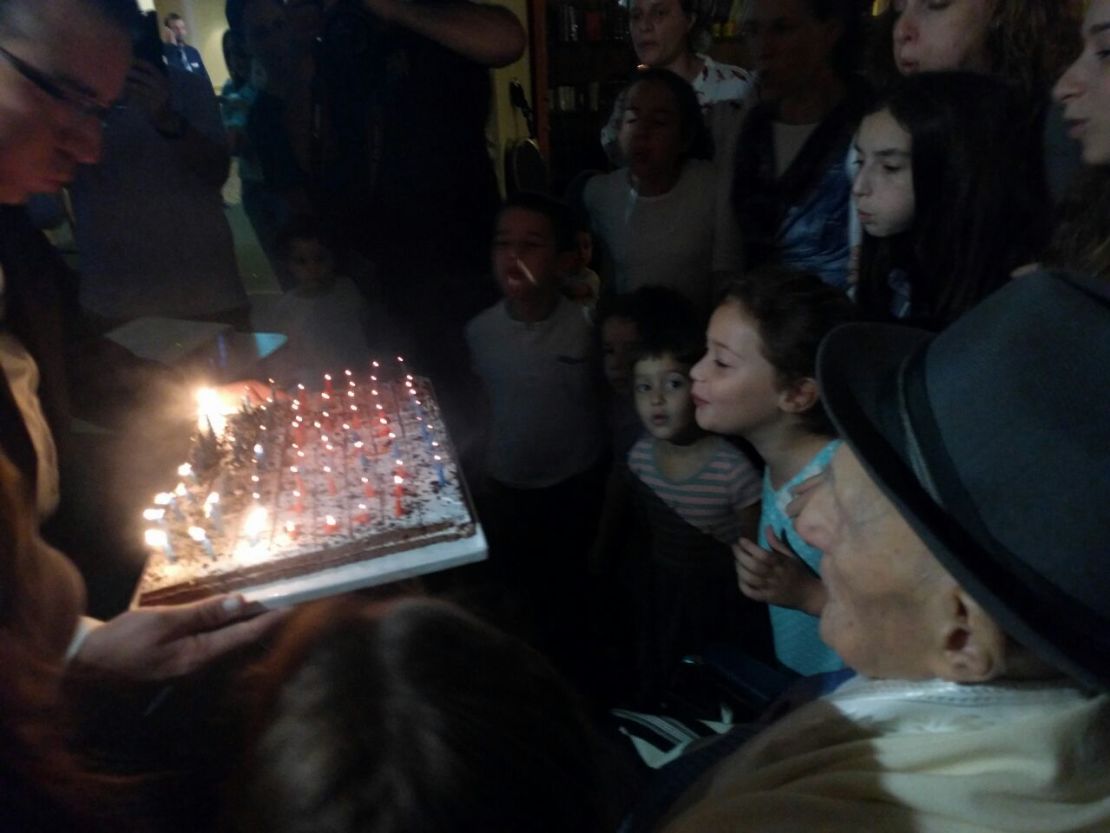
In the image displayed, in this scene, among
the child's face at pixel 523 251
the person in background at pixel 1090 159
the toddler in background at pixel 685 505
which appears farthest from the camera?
the child's face at pixel 523 251

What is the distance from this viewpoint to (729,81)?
2.08 meters

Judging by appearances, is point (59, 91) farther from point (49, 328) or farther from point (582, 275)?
point (582, 275)

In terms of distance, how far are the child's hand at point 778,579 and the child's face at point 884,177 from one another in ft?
2.44

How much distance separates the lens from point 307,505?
45.9 inches

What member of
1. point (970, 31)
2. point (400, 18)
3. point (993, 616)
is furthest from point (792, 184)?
point (993, 616)

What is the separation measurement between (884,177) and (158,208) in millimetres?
1316

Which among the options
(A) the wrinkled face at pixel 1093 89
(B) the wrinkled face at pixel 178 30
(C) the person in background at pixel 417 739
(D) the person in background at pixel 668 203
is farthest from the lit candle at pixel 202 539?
(A) the wrinkled face at pixel 1093 89

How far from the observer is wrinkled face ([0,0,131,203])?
0.76m

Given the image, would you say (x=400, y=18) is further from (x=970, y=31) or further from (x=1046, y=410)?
(x=1046, y=410)

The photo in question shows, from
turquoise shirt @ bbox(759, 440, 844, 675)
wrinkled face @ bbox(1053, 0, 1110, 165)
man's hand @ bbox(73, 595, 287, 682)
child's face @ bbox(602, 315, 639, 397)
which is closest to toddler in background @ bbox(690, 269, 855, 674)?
turquoise shirt @ bbox(759, 440, 844, 675)

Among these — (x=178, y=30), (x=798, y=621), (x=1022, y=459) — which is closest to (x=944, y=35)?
(x=798, y=621)

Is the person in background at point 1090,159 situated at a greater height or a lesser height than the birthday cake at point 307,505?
greater

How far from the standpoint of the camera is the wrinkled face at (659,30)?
1.99 m

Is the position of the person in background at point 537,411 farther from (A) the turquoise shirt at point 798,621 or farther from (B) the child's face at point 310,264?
(A) the turquoise shirt at point 798,621
